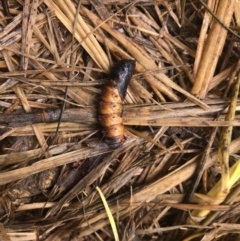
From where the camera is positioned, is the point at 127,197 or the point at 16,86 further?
the point at 127,197

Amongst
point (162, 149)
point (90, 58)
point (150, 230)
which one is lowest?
point (150, 230)

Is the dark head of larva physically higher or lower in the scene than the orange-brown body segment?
higher

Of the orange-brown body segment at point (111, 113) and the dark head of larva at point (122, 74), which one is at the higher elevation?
the dark head of larva at point (122, 74)

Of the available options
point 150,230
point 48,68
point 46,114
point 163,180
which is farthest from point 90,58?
point 150,230

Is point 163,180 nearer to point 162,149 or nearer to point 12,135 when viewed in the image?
point 162,149
